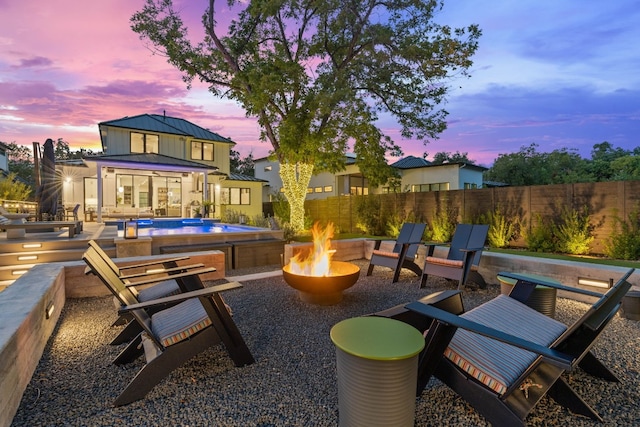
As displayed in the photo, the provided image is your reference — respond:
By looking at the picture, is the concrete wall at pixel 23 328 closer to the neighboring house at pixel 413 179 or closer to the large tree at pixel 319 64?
the large tree at pixel 319 64

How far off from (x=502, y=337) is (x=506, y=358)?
0.47m

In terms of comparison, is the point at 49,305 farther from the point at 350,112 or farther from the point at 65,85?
the point at 65,85

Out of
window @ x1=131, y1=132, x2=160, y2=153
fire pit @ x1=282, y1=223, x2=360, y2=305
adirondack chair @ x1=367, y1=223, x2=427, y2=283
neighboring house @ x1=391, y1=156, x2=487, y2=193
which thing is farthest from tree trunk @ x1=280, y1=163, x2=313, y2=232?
window @ x1=131, y1=132, x2=160, y2=153

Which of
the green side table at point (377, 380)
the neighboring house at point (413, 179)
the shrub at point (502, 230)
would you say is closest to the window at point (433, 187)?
the neighboring house at point (413, 179)

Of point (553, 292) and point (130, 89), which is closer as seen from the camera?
point (553, 292)

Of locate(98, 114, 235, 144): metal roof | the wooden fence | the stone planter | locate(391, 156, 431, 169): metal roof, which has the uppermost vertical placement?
locate(98, 114, 235, 144): metal roof

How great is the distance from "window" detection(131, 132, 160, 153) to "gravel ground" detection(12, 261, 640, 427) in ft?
52.5

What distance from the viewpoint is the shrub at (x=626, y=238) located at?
6441 millimetres

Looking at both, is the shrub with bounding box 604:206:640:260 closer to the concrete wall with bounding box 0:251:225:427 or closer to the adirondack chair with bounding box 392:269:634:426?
the adirondack chair with bounding box 392:269:634:426

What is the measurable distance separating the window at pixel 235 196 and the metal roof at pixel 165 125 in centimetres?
312

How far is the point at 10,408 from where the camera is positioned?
191 cm

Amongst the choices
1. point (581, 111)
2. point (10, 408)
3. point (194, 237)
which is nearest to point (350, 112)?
point (194, 237)

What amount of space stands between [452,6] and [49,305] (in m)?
14.2

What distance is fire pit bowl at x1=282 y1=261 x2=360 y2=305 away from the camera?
4.03 m
